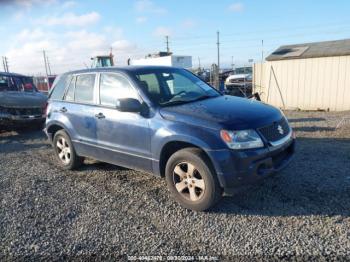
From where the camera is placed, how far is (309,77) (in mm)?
12867

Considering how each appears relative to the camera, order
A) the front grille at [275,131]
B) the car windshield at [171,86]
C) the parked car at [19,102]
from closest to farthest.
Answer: the front grille at [275,131]
the car windshield at [171,86]
the parked car at [19,102]

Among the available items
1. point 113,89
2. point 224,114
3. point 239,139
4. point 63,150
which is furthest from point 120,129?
point 63,150

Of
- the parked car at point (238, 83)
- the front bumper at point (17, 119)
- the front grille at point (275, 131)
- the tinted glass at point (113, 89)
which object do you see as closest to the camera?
the front grille at point (275, 131)

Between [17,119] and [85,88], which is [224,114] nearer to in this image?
[85,88]

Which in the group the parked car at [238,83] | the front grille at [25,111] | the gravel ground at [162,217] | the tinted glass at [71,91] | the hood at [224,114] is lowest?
the gravel ground at [162,217]

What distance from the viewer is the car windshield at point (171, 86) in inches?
183

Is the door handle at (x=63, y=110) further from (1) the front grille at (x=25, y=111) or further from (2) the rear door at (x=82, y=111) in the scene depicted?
(1) the front grille at (x=25, y=111)

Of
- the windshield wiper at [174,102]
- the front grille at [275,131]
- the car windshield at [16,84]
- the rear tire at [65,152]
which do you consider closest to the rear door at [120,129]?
the windshield wiper at [174,102]

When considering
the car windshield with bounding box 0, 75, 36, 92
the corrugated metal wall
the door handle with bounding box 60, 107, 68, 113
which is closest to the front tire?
the door handle with bounding box 60, 107, 68, 113

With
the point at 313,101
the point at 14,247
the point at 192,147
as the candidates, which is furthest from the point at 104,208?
the point at 313,101

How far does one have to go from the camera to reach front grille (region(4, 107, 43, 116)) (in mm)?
9406

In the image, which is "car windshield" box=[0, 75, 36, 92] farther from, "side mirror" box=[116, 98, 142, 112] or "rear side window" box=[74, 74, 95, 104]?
"side mirror" box=[116, 98, 142, 112]

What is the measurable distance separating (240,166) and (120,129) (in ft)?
6.40

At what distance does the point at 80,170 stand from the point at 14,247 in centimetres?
262
